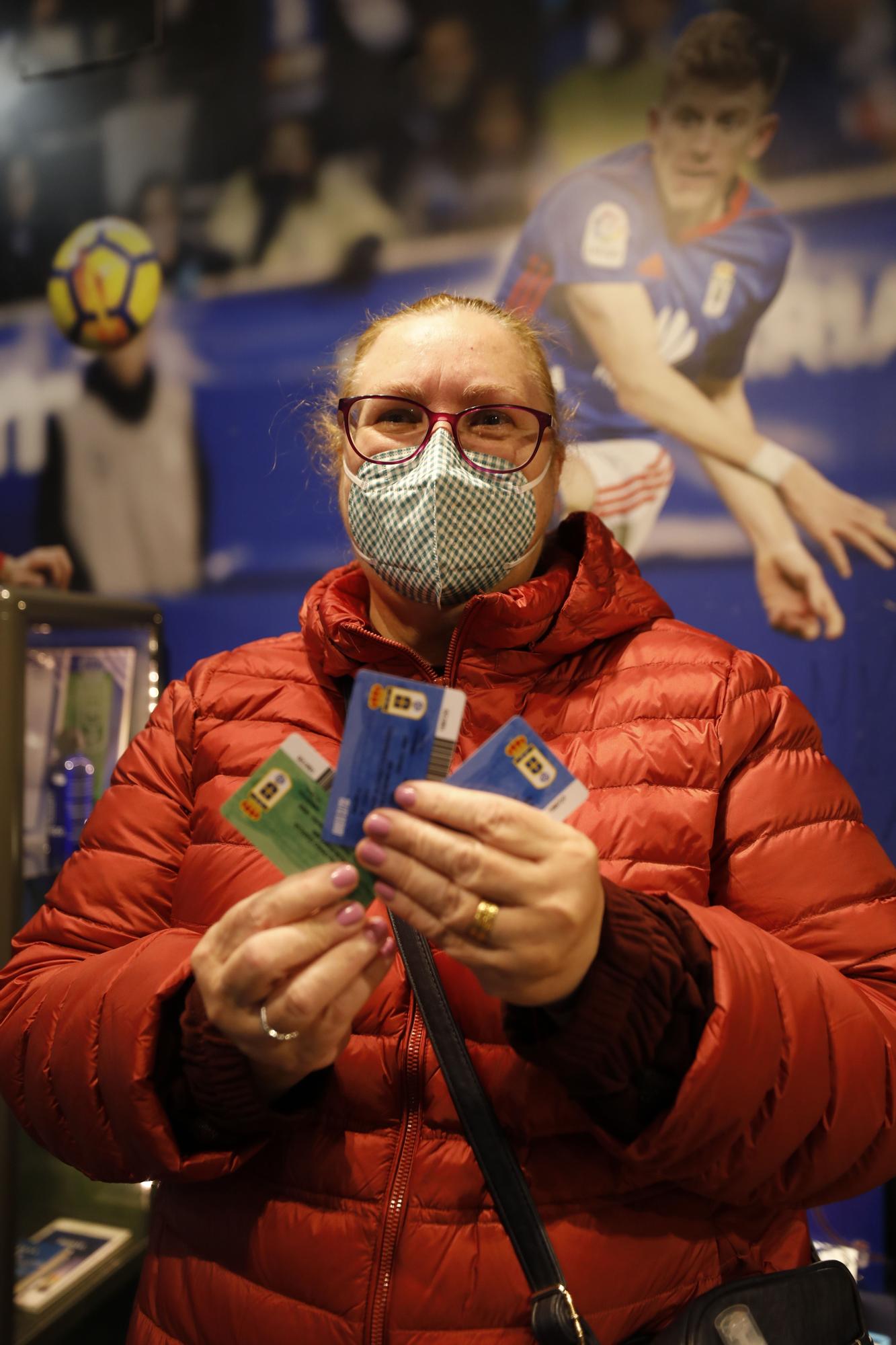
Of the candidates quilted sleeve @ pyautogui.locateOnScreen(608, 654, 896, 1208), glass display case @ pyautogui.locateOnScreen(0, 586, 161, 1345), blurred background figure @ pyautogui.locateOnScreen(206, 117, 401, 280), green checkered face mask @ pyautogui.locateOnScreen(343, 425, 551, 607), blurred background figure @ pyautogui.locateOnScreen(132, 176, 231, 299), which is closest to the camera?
quilted sleeve @ pyautogui.locateOnScreen(608, 654, 896, 1208)

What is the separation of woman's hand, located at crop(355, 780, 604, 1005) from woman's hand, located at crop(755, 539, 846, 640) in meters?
1.56

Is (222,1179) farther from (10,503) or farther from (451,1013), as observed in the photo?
(10,503)

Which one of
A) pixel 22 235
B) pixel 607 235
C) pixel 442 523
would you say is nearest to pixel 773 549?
pixel 607 235

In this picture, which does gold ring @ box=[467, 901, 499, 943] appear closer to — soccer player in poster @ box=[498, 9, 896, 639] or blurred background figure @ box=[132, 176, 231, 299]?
soccer player in poster @ box=[498, 9, 896, 639]

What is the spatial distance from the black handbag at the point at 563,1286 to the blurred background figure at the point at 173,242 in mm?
2321

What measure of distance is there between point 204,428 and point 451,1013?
2132 mm

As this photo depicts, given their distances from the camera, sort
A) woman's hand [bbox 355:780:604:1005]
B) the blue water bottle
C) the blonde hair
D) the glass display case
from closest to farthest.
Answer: woman's hand [bbox 355:780:604:1005]
the blonde hair
the glass display case
the blue water bottle

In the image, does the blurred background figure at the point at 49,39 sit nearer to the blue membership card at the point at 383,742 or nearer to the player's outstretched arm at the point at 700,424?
the player's outstretched arm at the point at 700,424

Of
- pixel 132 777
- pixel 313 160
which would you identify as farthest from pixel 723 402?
pixel 132 777

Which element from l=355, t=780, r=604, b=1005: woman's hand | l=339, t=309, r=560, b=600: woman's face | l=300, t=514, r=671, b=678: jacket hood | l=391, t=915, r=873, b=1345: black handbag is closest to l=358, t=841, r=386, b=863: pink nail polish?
l=355, t=780, r=604, b=1005: woman's hand

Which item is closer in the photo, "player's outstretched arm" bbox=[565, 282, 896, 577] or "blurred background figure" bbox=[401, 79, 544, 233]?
"player's outstretched arm" bbox=[565, 282, 896, 577]

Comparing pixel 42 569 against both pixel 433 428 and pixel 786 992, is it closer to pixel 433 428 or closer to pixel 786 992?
pixel 433 428

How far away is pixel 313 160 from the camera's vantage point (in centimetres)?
267

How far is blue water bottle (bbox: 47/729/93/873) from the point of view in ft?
8.18
